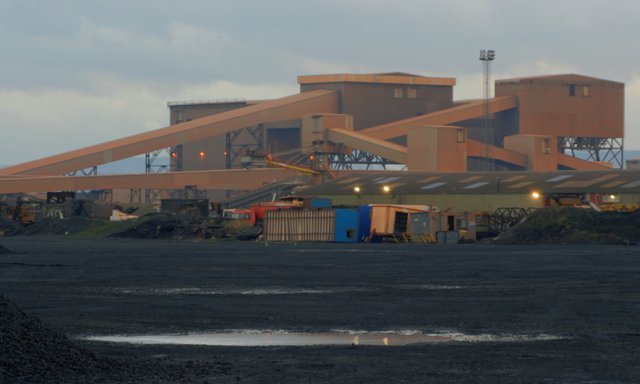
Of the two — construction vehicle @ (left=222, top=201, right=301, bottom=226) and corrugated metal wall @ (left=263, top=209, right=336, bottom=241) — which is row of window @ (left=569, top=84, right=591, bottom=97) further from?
corrugated metal wall @ (left=263, top=209, right=336, bottom=241)

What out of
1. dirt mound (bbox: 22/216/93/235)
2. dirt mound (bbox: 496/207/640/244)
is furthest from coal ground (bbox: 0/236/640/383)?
dirt mound (bbox: 22/216/93/235)

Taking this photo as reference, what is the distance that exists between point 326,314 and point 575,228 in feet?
146

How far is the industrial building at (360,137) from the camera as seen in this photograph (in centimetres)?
12744

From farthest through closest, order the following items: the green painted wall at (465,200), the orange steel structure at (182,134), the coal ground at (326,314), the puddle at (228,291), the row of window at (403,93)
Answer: the row of window at (403,93)
the orange steel structure at (182,134)
the green painted wall at (465,200)
the puddle at (228,291)
the coal ground at (326,314)

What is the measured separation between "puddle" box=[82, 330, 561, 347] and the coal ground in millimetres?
612

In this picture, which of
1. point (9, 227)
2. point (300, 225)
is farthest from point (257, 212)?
point (9, 227)

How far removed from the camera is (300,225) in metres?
78.0

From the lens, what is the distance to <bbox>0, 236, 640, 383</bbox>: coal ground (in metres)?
14.1

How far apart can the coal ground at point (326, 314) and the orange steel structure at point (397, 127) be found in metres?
82.9

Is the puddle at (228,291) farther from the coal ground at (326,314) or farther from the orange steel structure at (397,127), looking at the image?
the orange steel structure at (397,127)

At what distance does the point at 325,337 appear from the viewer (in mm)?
18875

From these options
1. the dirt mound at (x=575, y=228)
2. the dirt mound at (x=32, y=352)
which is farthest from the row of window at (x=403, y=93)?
the dirt mound at (x=32, y=352)

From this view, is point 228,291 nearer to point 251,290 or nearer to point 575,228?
point 251,290

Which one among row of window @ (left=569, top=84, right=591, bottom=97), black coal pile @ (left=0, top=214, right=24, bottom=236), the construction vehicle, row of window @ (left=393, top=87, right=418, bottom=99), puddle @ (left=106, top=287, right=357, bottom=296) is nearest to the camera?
puddle @ (left=106, top=287, right=357, bottom=296)
